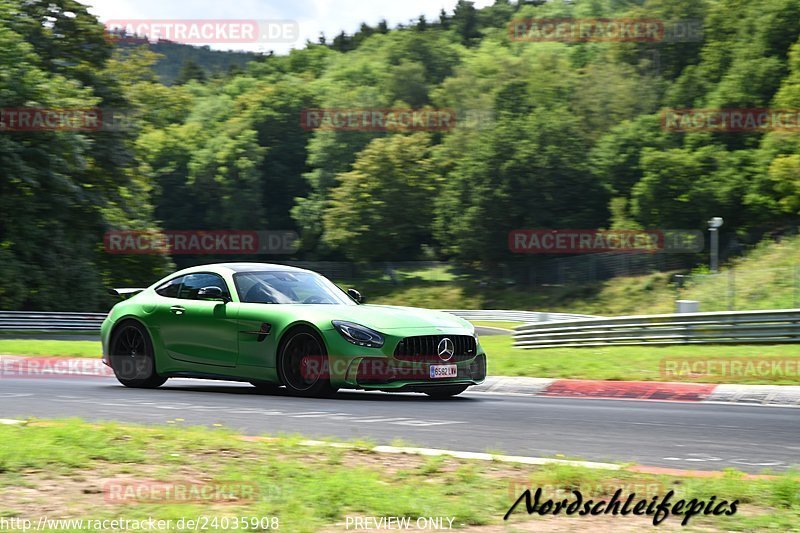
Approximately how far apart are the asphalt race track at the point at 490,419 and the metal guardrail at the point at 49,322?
3042cm

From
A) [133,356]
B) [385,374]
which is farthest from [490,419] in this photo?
[133,356]

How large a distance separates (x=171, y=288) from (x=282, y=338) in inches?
86.6

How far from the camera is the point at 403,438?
9.10 m

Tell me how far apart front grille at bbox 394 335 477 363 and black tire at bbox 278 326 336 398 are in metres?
0.82

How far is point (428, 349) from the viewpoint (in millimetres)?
12477

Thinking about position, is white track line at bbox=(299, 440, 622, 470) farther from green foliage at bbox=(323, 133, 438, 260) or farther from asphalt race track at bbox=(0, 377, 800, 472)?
green foliage at bbox=(323, 133, 438, 260)

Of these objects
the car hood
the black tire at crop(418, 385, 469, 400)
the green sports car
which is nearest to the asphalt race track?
the black tire at crop(418, 385, 469, 400)

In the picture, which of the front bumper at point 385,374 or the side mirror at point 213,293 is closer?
the front bumper at point 385,374

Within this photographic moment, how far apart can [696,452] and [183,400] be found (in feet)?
19.6

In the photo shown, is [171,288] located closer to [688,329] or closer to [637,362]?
[637,362]

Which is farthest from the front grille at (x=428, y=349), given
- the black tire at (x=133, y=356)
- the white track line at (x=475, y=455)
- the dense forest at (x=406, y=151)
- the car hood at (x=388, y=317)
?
the dense forest at (x=406, y=151)

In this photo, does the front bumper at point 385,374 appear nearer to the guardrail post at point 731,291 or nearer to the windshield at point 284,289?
the windshield at point 284,289

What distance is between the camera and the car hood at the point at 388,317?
1245 centimetres

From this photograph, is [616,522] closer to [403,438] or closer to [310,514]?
[310,514]
